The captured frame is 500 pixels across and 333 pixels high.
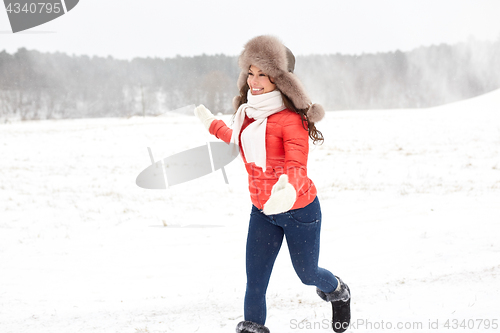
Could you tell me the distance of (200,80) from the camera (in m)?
40.5

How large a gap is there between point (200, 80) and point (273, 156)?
40.3m

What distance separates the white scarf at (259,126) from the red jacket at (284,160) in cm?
3

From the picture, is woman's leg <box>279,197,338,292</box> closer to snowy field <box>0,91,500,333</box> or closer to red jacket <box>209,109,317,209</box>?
red jacket <box>209,109,317,209</box>

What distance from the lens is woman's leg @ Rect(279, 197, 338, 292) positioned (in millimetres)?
2011

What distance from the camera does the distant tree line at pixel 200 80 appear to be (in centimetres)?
4084

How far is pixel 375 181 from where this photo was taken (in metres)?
8.28

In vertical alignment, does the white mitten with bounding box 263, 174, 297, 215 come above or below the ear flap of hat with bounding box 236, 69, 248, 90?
below

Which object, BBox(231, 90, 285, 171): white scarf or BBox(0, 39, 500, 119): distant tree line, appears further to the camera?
BBox(0, 39, 500, 119): distant tree line

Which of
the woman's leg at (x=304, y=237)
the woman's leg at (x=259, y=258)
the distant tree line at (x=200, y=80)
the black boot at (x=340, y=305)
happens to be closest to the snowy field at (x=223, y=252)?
the black boot at (x=340, y=305)

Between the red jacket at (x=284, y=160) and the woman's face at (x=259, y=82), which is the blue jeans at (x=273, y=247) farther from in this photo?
the woman's face at (x=259, y=82)

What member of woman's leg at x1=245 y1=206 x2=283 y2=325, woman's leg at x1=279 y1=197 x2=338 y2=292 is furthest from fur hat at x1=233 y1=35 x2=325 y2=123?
woman's leg at x1=245 y1=206 x2=283 y2=325

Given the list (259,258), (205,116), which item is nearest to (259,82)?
(205,116)

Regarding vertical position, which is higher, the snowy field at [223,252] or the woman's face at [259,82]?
the woman's face at [259,82]

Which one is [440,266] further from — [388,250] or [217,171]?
[217,171]
